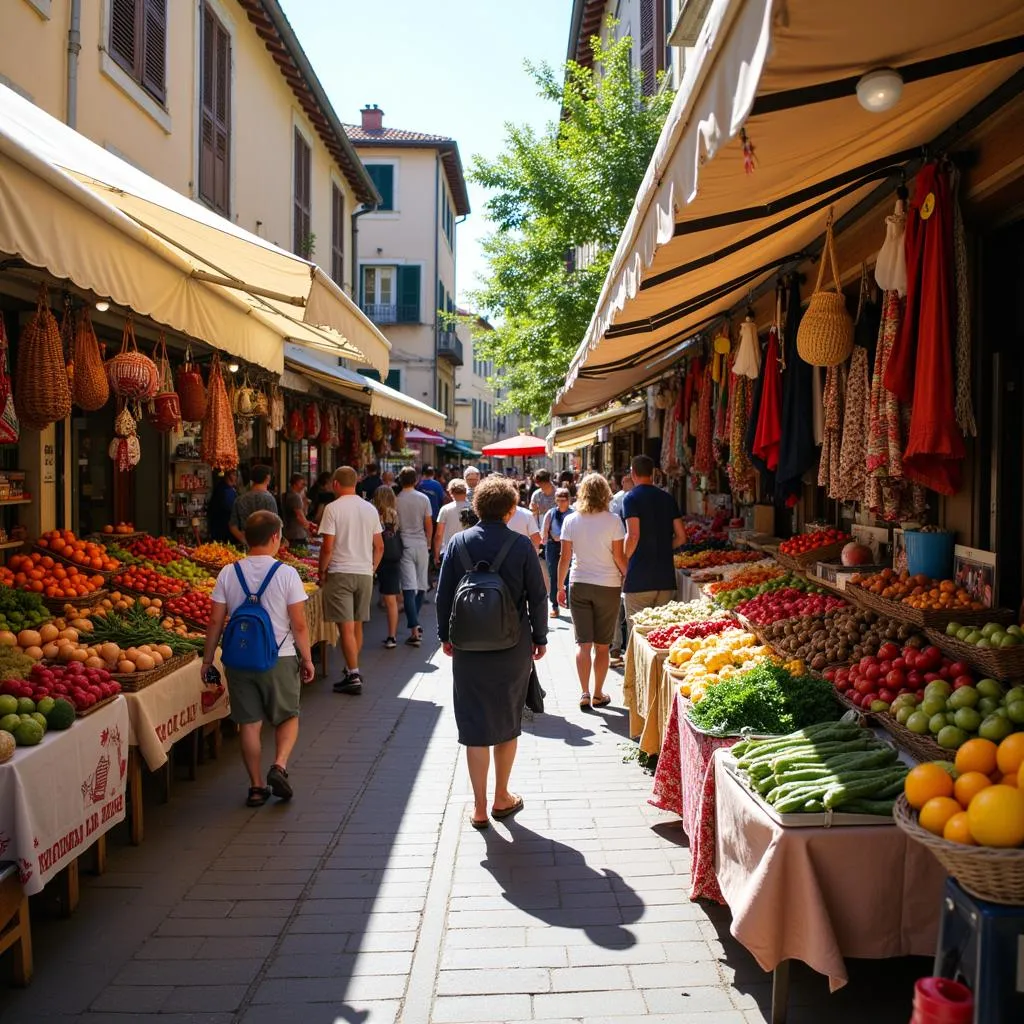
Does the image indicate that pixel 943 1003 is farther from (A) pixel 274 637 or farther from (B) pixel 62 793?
(A) pixel 274 637

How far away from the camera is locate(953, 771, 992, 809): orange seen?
105 inches

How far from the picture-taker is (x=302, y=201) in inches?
692

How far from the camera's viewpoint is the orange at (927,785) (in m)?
2.77

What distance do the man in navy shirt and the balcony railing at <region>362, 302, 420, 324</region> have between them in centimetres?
2936

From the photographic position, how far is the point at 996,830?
2.46 meters

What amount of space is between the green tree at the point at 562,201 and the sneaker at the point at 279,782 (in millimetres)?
13028

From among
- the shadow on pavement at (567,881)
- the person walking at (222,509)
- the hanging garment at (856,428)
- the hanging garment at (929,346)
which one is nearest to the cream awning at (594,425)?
the person walking at (222,509)

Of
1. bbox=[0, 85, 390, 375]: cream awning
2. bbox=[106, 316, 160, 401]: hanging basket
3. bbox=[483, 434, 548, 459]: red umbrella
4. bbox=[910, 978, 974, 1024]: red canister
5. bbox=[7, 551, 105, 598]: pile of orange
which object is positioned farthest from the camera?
bbox=[483, 434, 548, 459]: red umbrella

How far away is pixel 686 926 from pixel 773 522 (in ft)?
20.6

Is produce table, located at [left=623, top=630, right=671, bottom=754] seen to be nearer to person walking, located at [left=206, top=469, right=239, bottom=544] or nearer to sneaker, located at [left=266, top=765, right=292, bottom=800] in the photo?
sneaker, located at [left=266, top=765, right=292, bottom=800]

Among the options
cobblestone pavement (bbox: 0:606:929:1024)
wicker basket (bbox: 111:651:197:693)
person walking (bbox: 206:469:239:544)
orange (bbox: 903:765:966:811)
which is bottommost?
cobblestone pavement (bbox: 0:606:929:1024)

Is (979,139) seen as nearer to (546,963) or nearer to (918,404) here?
(918,404)

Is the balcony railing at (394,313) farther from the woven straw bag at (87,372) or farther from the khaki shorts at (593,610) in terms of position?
the woven straw bag at (87,372)

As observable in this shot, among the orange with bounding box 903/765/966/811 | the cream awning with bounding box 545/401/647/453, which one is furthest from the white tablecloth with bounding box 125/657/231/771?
the cream awning with bounding box 545/401/647/453
